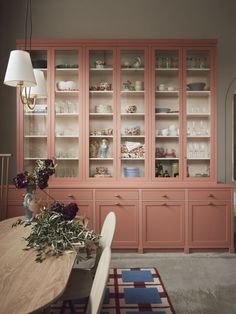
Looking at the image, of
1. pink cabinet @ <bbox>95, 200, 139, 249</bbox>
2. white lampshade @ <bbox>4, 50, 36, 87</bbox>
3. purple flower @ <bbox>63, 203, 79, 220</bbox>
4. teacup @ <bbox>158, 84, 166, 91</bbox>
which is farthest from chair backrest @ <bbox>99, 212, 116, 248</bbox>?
teacup @ <bbox>158, 84, 166, 91</bbox>

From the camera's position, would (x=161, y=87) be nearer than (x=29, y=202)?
No

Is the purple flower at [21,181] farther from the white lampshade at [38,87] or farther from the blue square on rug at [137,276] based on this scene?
the blue square on rug at [137,276]

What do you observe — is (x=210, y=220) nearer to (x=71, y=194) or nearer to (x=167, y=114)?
(x=167, y=114)

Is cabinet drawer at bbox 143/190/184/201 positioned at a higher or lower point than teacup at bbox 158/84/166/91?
lower

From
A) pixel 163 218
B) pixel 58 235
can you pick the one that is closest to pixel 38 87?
pixel 58 235

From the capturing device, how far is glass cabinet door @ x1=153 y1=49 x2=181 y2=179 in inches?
157

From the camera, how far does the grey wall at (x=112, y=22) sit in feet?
14.1

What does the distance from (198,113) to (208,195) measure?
3.21ft

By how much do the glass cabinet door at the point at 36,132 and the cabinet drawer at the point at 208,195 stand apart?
1.78 metres

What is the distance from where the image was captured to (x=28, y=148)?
3988 millimetres

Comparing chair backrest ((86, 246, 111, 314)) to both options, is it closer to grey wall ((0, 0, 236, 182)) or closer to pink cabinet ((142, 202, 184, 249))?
pink cabinet ((142, 202, 184, 249))

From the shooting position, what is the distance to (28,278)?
1.41 metres

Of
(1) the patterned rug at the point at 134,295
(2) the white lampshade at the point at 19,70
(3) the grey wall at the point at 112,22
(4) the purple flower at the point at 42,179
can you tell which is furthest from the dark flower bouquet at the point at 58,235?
(3) the grey wall at the point at 112,22

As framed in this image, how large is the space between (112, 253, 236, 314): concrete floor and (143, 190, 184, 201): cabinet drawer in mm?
636
